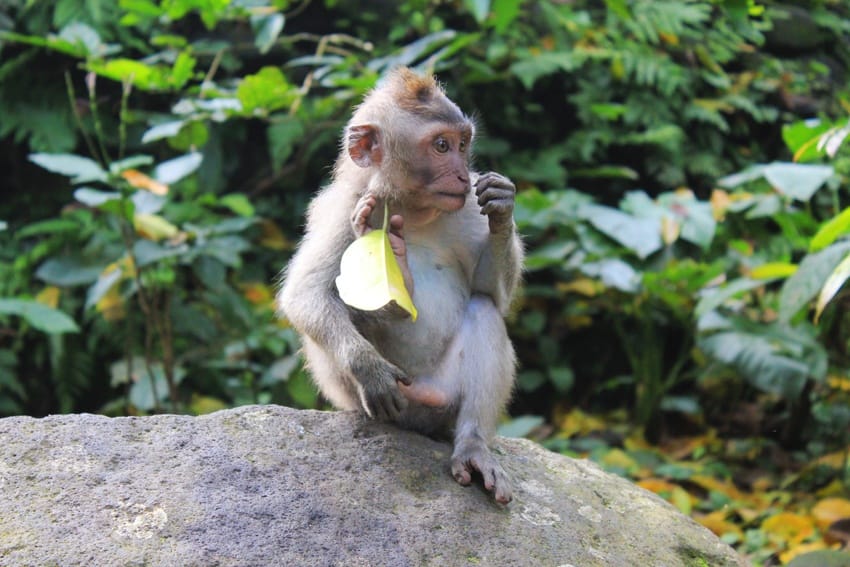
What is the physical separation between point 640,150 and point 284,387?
493 cm

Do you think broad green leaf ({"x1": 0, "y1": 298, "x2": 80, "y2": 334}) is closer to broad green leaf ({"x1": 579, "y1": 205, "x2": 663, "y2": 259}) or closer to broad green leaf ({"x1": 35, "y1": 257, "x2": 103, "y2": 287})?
broad green leaf ({"x1": 35, "y1": 257, "x2": 103, "y2": 287})

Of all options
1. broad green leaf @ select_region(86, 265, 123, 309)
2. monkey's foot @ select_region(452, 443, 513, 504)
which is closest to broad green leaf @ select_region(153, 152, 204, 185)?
broad green leaf @ select_region(86, 265, 123, 309)

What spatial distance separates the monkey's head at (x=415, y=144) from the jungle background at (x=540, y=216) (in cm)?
89

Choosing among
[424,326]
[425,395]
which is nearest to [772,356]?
[424,326]

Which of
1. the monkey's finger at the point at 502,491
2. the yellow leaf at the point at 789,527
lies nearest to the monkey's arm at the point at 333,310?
the monkey's finger at the point at 502,491

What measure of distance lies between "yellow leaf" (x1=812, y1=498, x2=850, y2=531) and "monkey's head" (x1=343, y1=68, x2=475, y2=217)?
12.6ft

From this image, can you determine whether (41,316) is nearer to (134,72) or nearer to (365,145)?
(134,72)

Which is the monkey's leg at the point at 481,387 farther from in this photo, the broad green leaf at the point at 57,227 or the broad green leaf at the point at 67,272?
the broad green leaf at the point at 57,227

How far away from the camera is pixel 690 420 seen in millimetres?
8758

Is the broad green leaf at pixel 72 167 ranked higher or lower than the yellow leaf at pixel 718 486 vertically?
higher

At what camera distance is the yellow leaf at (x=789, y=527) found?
646cm

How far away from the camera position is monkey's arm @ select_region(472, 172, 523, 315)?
14.7 feet

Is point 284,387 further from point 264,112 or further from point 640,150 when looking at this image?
point 640,150

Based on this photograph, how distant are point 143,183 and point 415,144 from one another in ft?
9.29
